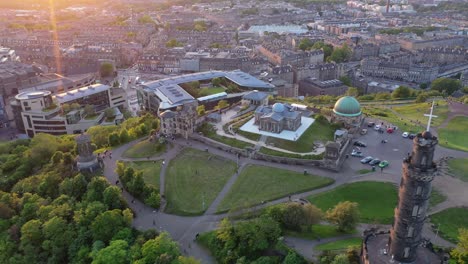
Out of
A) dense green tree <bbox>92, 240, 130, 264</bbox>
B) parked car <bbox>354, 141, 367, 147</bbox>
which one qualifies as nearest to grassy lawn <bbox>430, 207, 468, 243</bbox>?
parked car <bbox>354, 141, 367, 147</bbox>

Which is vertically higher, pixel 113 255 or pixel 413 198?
pixel 413 198

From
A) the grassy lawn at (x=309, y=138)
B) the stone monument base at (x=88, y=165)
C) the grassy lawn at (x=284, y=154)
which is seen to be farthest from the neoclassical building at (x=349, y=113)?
the stone monument base at (x=88, y=165)

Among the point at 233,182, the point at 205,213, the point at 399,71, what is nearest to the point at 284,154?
the point at 233,182

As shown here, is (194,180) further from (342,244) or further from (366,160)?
(366,160)

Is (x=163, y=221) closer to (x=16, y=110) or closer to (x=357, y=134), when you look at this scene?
(x=357, y=134)

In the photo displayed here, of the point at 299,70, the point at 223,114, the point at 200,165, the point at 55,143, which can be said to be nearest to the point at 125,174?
the point at 200,165

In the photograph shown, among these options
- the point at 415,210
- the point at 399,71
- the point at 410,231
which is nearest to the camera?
the point at 415,210
